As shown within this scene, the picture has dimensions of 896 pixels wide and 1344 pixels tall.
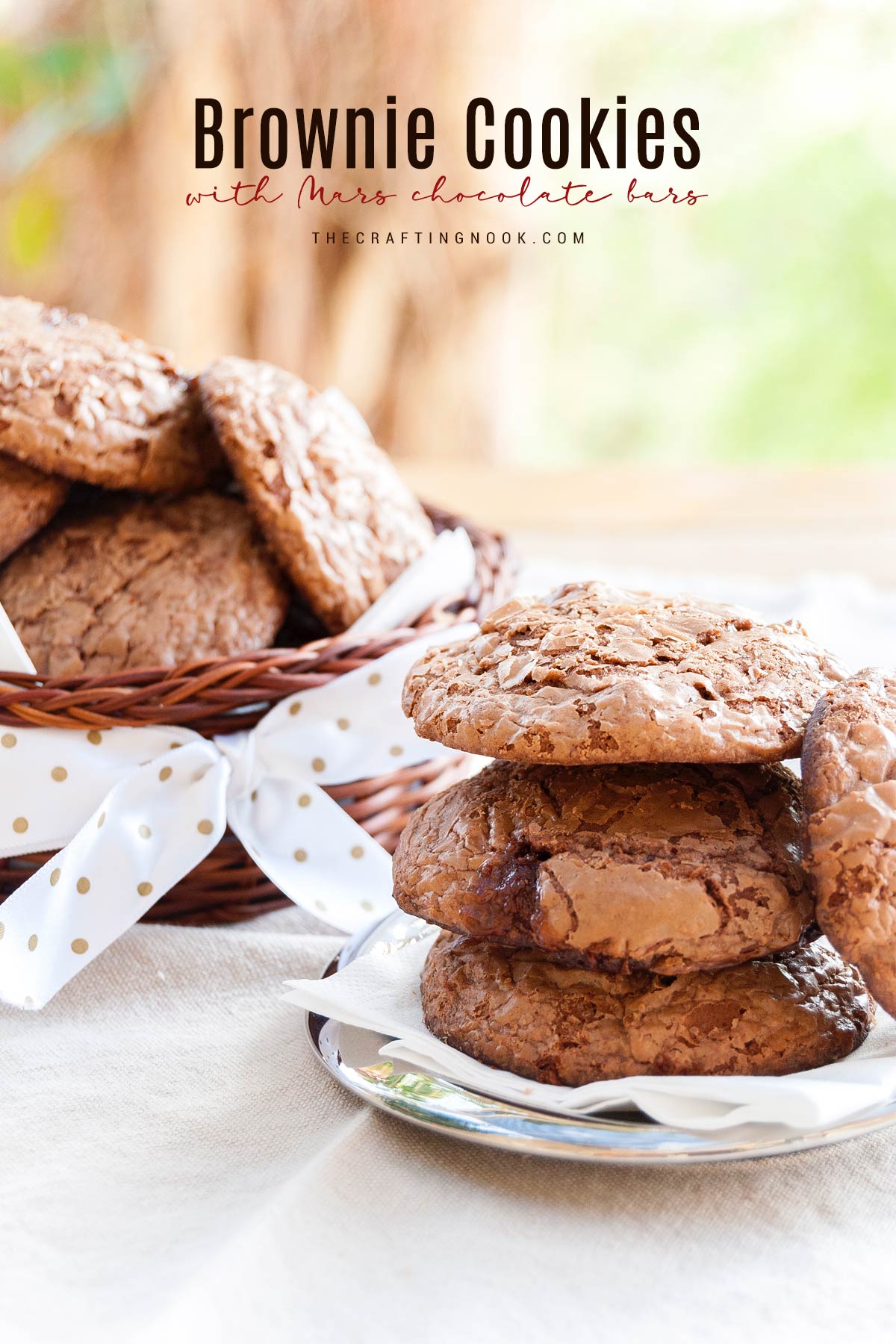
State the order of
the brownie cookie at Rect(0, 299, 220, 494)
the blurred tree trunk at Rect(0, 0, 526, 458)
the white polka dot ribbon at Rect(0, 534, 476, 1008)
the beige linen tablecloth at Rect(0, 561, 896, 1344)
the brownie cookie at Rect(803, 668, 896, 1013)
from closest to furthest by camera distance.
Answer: the beige linen tablecloth at Rect(0, 561, 896, 1344) < the brownie cookie at Rect(803, 668, 896, 1013) < the white polka dot ribbon at Rect(0, 534, 476, 1008) < the brownie cookie at Rect(0, 299, 220, 494) < the blurred tree trunk at Rect(0, 0, 526, 458)

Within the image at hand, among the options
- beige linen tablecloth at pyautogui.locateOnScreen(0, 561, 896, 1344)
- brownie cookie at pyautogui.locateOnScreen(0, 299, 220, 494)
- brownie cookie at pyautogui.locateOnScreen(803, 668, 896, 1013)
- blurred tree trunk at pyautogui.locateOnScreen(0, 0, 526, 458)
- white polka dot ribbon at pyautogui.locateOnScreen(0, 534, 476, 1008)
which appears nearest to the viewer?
beige linen tablecloth at pyautogui.locateOnScreen(0, 561, 896, 1344)

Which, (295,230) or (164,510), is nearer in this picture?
(164,510)

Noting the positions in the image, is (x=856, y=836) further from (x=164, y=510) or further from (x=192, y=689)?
(x=164, y=510)

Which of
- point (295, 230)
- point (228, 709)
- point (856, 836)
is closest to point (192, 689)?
point (228, 709)

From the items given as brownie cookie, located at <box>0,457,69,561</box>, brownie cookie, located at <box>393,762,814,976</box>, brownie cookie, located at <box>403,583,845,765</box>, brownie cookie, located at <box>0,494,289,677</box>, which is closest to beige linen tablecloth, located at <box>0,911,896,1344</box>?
brownie cookie, located at <box>393,762,814,976</box>

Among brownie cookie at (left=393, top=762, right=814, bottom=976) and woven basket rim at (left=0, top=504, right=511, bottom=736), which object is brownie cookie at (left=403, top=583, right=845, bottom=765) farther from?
woven basket rim at (left=0, top=504, right=511, bottom=736)

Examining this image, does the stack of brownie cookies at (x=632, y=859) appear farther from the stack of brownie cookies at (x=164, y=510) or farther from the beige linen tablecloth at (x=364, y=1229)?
the stack of brownie cookies at (x=164, y=510)
